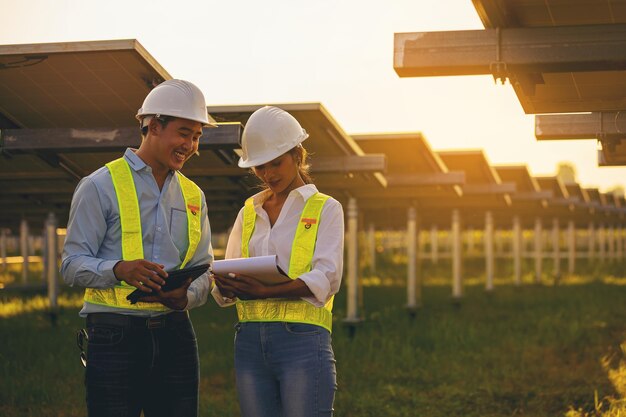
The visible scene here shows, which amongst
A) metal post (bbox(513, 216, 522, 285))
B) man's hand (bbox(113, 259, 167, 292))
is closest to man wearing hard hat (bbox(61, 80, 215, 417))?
man's hand (bbox(113, 259, 167, 292))

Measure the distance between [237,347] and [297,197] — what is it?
0.60m

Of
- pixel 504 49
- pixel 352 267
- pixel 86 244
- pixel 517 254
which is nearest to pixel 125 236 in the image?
pixel 86 244

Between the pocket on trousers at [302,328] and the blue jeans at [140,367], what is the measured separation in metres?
0.51

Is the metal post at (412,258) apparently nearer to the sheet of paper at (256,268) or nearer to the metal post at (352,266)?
the metal post at (352,266)

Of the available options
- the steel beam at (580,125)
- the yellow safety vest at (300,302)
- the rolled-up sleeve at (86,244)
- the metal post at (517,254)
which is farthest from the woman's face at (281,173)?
the metal post at (517,254)

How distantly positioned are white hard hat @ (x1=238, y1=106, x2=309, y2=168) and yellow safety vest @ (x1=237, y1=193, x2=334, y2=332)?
0.22m

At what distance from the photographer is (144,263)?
3828 mm

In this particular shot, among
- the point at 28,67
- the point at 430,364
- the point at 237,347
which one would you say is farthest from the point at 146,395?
the point at 430,364

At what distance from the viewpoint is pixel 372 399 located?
29.1 ft

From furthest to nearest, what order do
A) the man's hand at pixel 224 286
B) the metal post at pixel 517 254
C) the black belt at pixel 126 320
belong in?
the metal post at pixel 517 254
the black belt at pixel 126 320
the man's hand at pixel 224 286

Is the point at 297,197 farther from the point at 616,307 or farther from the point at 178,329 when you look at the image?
the point at 616,307

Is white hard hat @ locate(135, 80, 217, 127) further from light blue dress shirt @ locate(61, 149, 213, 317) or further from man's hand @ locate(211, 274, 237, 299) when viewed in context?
man's hand @ locate(211, 274, 237, 299)

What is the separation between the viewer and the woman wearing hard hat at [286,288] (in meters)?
3.78

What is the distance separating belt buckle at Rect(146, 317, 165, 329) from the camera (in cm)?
399
